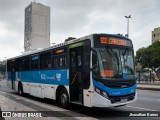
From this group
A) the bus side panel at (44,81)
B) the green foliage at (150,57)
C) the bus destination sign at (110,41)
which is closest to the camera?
the bus destination sign at (110,41)

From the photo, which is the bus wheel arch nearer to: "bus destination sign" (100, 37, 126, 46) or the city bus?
the city bus

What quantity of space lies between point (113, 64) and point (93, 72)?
0.86 metres

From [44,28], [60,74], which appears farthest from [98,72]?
[44,28]

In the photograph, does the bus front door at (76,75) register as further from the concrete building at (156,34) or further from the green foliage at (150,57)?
the concrete building at (156,34)

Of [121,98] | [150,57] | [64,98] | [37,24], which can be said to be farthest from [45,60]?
[37,24]

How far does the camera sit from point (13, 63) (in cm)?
2170

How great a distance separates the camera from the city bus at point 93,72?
10.6m

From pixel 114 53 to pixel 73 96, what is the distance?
2713mm

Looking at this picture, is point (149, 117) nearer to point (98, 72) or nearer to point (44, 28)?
point (98, 72)

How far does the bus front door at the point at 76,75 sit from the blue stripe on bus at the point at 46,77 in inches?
18.0

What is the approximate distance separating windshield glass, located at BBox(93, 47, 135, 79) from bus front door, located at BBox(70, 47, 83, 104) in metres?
1.18

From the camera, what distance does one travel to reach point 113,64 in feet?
35.7

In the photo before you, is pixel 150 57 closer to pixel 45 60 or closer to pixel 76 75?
pixel 45 60

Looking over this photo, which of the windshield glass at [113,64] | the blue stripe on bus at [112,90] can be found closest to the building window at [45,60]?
the windshield glass at [113,64]
